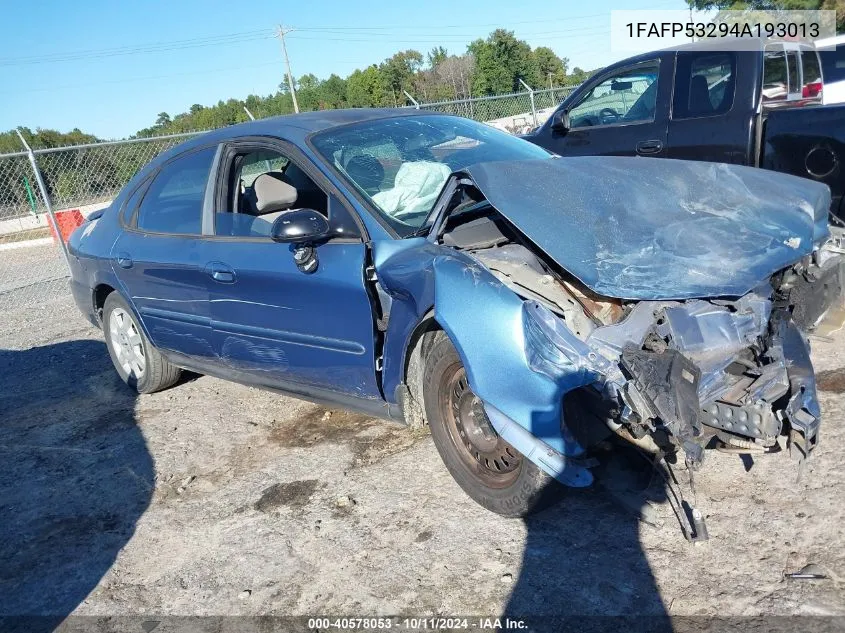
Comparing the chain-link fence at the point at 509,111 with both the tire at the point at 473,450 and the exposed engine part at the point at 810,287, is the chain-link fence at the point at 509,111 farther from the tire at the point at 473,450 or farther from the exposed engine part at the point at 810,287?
the tire at the point at 473,450

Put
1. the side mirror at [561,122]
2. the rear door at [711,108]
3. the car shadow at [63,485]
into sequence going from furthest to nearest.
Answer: the side mirror at [561,122] < the rear door at [711,108] < the car shadow at [63,485]

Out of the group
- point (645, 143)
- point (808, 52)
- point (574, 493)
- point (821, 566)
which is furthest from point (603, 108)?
point (821, 566)

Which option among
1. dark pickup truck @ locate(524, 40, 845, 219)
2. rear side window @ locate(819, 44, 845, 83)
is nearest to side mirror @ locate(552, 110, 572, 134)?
dark pickup truck @ locate(524, 40, 845, 219)

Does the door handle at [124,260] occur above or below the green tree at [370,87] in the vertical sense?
below

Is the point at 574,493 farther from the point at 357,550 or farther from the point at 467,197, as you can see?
the point at 467,197

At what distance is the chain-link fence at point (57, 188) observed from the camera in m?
9.91

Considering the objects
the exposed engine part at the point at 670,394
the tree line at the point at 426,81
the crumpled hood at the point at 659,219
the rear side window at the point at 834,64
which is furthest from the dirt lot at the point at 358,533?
the tree line at the point at 426,81

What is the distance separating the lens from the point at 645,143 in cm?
588

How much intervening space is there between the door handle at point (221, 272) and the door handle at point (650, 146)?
12.0 feet

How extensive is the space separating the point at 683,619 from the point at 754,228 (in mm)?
1585

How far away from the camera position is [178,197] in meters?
4.38

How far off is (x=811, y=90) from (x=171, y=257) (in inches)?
200

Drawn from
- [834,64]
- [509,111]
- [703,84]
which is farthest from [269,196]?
[509,111]

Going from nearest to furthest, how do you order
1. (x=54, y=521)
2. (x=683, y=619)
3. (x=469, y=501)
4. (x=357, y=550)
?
(x=683, y=619) < (x=357, y=550) < (x=469, y=501) < (x=54, y=521)
